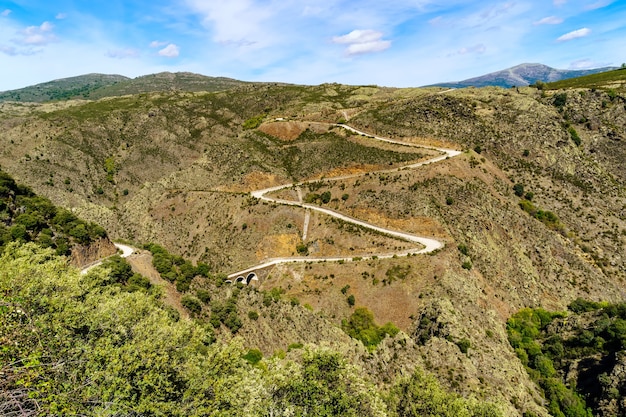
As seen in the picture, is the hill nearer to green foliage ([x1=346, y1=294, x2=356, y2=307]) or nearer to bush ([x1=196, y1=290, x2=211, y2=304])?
bush ([x1=196, y1=290, x2=211, y2=304])

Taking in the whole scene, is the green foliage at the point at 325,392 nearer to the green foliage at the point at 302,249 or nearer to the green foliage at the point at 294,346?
the green foliage at the point at 294,346

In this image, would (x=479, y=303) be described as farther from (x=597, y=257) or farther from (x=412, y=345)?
(x=597, y=257)

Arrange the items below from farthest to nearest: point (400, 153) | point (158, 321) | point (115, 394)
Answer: point (400, 153), point (158, 321), point (115, 394)

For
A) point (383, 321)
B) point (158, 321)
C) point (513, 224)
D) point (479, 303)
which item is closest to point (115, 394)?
point (158, 321)

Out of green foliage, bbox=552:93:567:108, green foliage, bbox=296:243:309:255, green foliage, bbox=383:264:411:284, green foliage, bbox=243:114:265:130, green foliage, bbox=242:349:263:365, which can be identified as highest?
green foliage, bbox=243:114:265:130

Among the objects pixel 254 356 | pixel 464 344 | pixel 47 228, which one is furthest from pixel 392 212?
pixel 47 228

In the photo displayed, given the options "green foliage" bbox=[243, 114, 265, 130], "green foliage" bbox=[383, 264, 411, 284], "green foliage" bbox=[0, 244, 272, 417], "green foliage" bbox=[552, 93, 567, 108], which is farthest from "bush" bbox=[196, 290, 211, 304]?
"green foliage" bbox=[552, 93, 567, 108]
